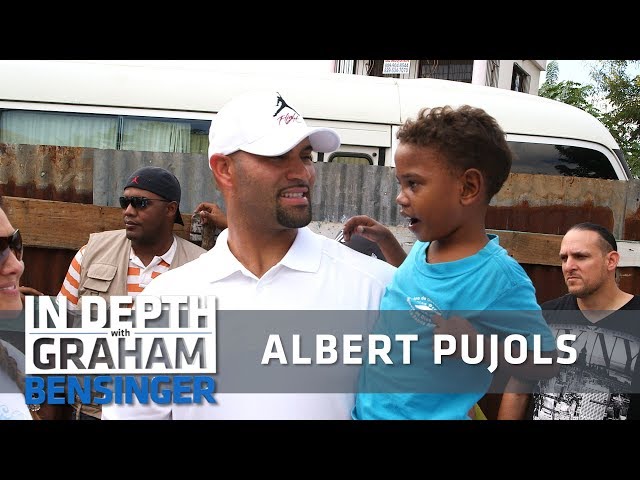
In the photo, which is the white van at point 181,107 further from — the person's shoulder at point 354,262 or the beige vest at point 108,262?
the person's shoulder at point 354,262

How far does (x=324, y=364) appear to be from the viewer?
1.94m

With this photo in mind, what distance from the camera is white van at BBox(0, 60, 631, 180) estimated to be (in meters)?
4.21

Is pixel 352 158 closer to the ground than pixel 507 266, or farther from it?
farther from it

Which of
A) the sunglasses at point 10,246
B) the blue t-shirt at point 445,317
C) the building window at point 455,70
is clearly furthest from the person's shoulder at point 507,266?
the building window at point 455,70

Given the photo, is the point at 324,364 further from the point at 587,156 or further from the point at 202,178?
the point at 587,156

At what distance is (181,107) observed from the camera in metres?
4.28

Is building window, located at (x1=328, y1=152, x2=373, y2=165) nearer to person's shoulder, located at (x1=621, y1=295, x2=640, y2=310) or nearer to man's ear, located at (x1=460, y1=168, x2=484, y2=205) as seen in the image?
person's shoulder, located at (x1=621, y1=295, x2=640, y2=310)

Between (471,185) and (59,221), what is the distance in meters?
2.56

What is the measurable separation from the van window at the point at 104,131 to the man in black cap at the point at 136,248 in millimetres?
1135

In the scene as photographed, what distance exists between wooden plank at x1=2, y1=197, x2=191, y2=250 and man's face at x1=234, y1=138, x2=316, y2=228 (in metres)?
1.81

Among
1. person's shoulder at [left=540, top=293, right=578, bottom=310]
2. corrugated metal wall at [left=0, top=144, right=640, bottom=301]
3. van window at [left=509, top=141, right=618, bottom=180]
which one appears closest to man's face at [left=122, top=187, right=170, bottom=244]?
corrugated metal wall at [left=0, top=144, right=640, bottom=301]

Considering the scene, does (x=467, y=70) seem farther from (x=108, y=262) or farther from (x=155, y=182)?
(x=108, y=262)

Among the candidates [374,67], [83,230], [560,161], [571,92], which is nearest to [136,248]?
[83,230]

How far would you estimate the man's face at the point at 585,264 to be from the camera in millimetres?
2879
